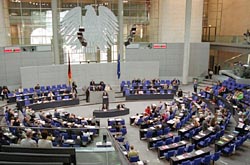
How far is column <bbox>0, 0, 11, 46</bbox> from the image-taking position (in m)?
25.7

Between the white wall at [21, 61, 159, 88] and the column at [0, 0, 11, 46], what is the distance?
4.89 m

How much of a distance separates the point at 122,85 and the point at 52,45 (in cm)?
900

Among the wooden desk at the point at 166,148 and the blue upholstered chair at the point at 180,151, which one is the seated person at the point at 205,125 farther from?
the blue upholstered chair at the point at 180,151

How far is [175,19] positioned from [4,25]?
62.4 feet

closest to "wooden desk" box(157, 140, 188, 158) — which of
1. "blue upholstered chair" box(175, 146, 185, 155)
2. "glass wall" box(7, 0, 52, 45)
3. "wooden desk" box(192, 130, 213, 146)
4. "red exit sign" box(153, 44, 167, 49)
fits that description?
"blue upholstered chair" box(175, 146, 185, 155)

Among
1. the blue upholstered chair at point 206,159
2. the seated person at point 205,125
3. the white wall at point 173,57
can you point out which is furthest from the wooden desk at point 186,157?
the white wall at point 173,57

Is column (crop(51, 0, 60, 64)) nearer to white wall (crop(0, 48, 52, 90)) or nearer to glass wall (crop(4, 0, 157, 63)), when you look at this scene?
white wall (crop(0, 48, 52, 90))

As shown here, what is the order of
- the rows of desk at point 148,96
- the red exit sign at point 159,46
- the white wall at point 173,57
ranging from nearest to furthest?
1. the rows of desk at point 148,96
2. the white wall at point 173,57
3. the red exit sign at point 159,46

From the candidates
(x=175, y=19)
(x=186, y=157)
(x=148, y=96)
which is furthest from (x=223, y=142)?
(x=175, y=19)

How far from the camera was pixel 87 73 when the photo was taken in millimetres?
26188

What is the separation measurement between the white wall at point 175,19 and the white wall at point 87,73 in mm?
5111

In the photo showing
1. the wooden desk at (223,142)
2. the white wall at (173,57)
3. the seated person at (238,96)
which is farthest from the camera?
the white wall at (173,57)

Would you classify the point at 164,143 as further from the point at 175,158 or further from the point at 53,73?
the point at 53,73

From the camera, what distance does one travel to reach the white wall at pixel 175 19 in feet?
101
